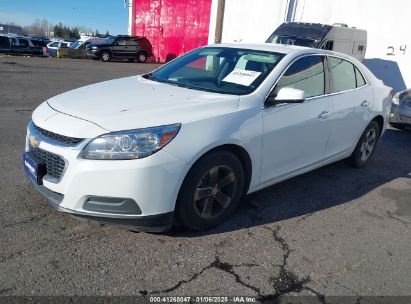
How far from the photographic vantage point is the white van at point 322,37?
1127cm

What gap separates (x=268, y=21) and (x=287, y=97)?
47.7 feet

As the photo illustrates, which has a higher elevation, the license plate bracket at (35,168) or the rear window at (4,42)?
the license plate bracket at (35,168)

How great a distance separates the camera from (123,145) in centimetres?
284

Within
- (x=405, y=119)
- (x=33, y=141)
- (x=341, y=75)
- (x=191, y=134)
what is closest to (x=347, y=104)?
(x=341, y=75)

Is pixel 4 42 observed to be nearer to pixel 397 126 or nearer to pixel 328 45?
pixel 328 45

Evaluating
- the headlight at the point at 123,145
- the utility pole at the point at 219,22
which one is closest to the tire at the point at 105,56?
the utility pole at the point at 219,22

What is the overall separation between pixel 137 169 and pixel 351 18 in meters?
13.7

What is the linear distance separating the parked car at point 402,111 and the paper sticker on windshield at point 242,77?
5.50m

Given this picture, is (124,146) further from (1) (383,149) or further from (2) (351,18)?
(2) (351,18)

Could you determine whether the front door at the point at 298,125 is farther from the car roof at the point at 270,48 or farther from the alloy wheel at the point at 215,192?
the alloy wheel at the point at 215,192

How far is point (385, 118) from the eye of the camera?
5734 mm

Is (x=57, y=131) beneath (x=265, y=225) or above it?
above

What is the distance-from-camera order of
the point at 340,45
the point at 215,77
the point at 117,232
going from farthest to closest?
A: the point at 340,45, the point at 215,77, the point at 117,232

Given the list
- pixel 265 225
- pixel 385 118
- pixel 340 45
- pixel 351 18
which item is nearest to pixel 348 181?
pixel 385 118
